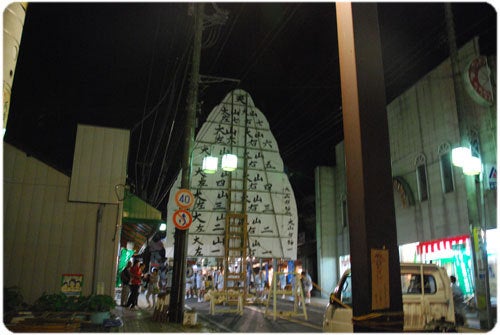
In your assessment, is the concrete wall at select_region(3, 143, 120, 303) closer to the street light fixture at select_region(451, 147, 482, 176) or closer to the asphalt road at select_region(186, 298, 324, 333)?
the asphalt road at select_region(186, 298, 324, 333)

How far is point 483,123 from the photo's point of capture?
50.5 ft

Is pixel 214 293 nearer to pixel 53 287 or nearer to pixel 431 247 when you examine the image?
pixel 53 287

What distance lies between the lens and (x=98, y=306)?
958cm

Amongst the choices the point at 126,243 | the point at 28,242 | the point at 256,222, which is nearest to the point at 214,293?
the point at 256,222

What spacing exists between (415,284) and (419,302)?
46 cm

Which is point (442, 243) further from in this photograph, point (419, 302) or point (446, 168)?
point (419, 302)

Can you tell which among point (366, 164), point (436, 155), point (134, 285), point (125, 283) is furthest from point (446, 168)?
point (366, 164)

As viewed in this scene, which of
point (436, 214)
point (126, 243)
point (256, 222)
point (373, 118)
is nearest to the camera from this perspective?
→ point (373, 118)

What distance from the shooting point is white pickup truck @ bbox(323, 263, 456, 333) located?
789cm

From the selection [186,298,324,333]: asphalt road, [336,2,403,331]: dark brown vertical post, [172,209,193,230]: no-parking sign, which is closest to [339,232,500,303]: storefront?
[186,298,324,333]: asphalt road

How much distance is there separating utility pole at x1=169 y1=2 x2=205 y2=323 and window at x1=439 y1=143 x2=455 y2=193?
11243mm

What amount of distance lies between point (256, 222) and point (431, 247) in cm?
802

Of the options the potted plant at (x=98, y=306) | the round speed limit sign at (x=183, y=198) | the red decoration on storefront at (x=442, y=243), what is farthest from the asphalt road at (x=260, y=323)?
the red decoration on storefront at (x=442, y=243)

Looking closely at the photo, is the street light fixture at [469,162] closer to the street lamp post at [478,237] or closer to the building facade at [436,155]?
the street lamp post at [478,237]
